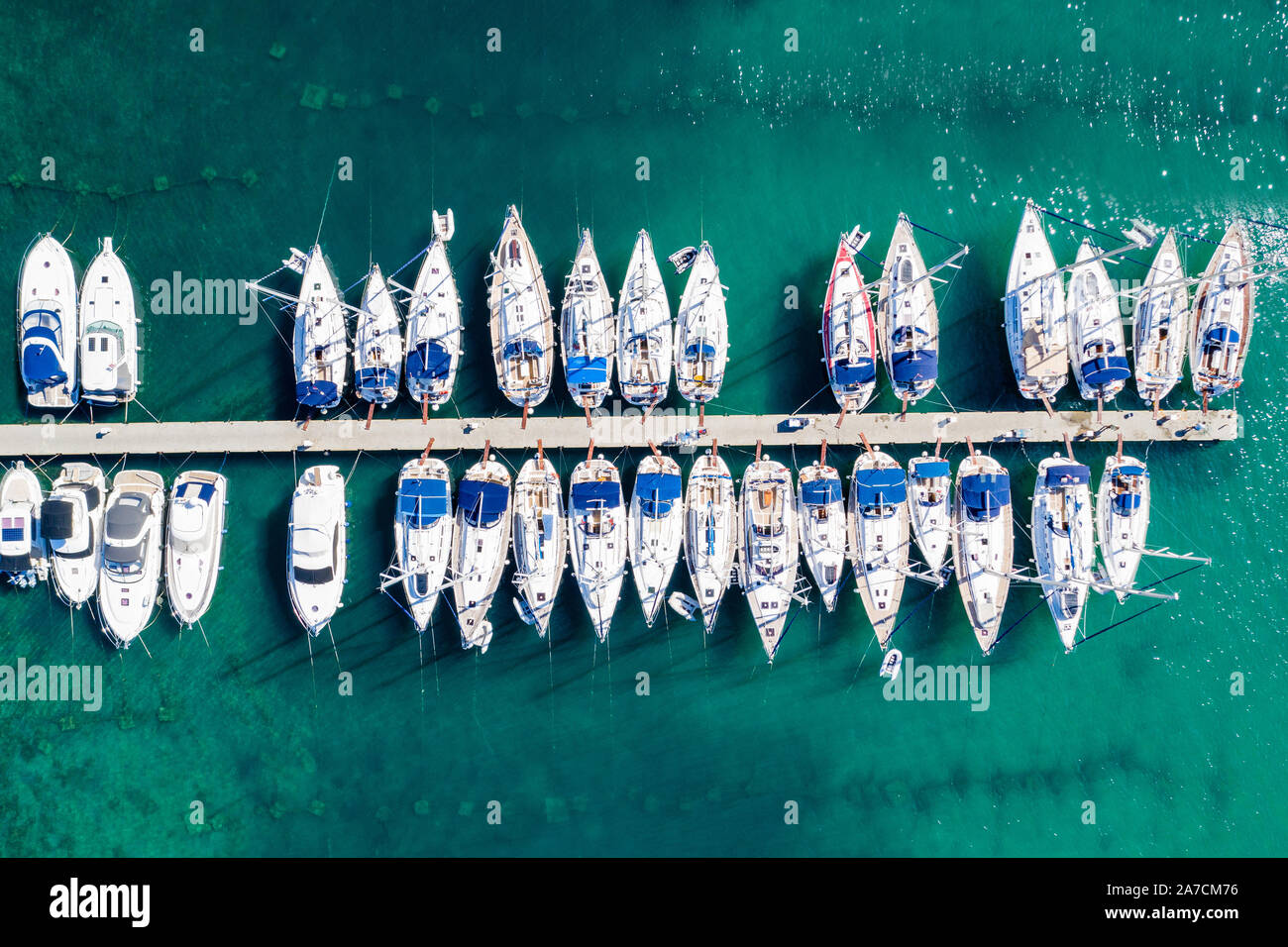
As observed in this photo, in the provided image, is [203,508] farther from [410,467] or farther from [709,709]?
[709,709]

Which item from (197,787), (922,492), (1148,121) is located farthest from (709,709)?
(1148,121)

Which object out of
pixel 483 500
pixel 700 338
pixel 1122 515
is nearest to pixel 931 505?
pixel 1122 515

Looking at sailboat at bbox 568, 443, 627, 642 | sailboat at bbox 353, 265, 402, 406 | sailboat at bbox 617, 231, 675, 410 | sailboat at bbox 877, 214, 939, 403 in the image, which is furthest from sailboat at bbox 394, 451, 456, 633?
sailboat at bbox 877, 214, 939, 403

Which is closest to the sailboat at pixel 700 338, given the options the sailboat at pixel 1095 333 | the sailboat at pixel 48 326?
the sailboat at pixel 1095 333

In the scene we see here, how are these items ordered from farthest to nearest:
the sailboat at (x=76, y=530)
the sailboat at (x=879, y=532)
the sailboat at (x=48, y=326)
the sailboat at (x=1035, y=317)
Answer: the sailboat at (x=1035, y=317) < the sailboat at (x=879, y=532) < the sailboat at (x=48, y=326) < the sailboat at (x=76, y=530)

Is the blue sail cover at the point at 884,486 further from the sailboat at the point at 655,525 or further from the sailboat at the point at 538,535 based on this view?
the sailboat at the point at 538,535

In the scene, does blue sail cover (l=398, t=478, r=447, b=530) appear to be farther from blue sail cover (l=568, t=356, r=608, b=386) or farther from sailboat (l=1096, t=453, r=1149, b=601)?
sailboat (l=1096, t=453, r=1149, b=601)
